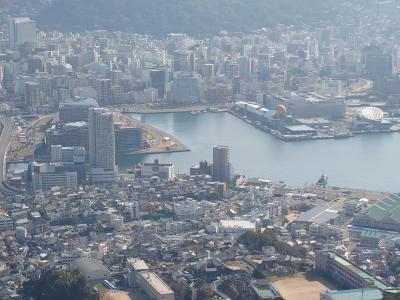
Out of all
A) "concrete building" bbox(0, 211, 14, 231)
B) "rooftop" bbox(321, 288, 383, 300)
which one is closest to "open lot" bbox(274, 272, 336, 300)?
"rooftop" bbox(321, 288, 383, 300)

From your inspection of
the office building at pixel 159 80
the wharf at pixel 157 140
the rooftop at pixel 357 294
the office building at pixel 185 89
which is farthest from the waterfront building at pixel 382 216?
the office building at pixel 159 80

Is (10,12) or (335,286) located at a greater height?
(10,12)

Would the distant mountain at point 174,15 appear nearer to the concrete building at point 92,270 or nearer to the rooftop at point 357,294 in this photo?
the concrete building at point 92,270

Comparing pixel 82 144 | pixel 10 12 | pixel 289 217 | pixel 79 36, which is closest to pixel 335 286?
pixel 289 217

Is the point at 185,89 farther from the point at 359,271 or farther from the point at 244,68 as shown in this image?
the point at 359,271

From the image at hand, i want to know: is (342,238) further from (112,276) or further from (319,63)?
(319,63)

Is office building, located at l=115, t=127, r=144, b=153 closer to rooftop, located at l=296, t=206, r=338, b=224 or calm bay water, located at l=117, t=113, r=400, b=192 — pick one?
calm bay water, located at l=117, t=113, r=400, b=192
